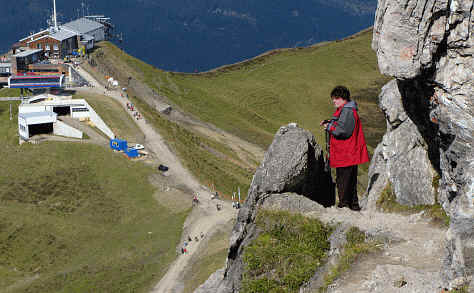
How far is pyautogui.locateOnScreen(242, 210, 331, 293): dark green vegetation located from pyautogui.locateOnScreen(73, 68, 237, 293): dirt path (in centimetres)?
2913

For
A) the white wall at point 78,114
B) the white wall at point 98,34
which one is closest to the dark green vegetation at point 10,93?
the white wall at point 78,114

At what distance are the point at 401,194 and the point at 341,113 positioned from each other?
5510 mm

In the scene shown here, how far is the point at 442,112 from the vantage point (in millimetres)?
16906

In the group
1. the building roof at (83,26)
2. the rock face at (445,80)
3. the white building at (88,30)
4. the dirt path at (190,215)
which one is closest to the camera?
the rock face at (445,80)

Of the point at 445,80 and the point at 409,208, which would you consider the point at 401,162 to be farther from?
the point at 445,80

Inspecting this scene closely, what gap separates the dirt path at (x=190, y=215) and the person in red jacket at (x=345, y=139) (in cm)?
3054

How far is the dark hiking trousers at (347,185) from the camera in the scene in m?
20.7

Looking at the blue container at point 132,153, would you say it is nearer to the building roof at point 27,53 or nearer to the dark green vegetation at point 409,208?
the building roof at point 27,53

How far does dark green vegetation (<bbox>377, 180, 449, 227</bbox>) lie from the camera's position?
19766 mm

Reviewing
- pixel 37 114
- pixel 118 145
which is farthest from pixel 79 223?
pixel 37 114

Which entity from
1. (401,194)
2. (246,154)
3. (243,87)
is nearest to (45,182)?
(246,154)

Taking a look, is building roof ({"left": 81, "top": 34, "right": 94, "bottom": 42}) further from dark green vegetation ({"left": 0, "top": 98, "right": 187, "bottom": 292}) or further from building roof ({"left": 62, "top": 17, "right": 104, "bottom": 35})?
dark green vegetation ({"left": 0, "top": 98, "right": 187, "bottom": 292})

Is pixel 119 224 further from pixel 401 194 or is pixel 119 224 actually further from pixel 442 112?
pixel 442 112

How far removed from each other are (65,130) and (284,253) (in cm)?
8243
